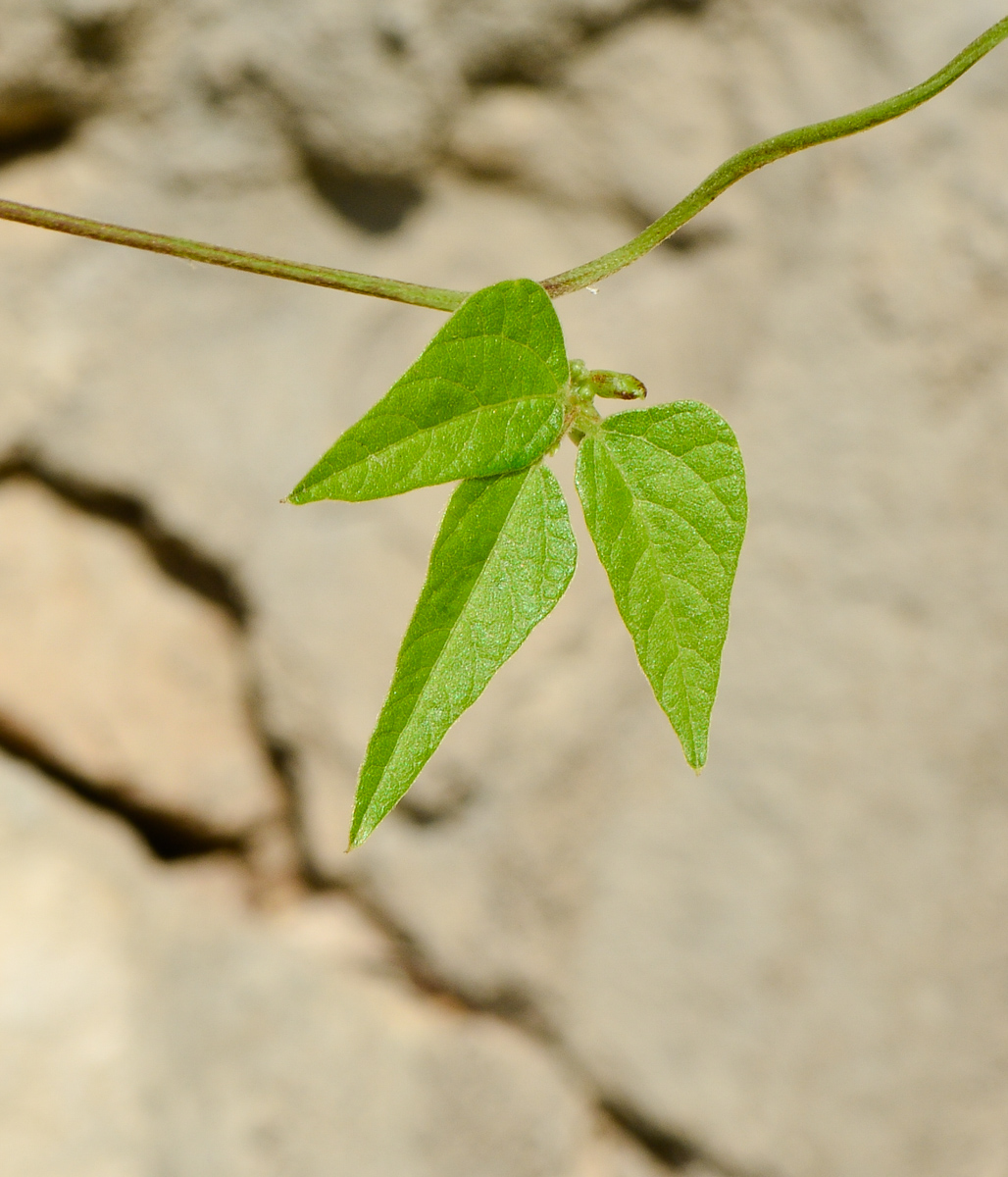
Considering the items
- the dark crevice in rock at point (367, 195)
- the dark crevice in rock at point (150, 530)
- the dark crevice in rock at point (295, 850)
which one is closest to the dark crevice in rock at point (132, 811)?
the dark crevice in rock at point (295, 850)

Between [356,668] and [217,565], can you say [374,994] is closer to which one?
[356,668]

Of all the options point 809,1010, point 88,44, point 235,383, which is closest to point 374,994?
point 809,1010

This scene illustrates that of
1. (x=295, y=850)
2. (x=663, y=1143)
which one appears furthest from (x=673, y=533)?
(x=663, y=1143)

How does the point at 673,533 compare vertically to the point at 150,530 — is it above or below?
above

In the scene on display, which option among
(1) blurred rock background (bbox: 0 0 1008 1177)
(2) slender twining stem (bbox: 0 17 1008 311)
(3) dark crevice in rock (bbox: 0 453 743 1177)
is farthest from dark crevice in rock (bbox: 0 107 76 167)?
(2) slender twining stem (bbox: 0 17 1008 311)

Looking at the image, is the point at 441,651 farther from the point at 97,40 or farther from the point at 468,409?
the point at 97,40

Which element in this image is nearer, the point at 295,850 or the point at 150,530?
the point at 150,530

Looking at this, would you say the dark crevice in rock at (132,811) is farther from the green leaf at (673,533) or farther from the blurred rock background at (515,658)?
the green leaf at (673,533)
